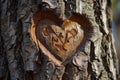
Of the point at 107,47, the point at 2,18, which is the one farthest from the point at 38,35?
the point at 107,47

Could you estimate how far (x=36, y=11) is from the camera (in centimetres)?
183

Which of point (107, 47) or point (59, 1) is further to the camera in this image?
point (107, 47)

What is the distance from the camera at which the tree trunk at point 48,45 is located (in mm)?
1818

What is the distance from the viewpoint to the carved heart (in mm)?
1827

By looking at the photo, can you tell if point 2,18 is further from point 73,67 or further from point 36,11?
point 73,67

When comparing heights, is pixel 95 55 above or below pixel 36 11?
below

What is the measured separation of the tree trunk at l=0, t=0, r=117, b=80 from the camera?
1.82m

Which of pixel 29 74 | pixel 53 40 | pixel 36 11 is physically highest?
pixel 36 11

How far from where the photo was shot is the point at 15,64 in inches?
73.3

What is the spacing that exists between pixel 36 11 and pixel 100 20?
27 centimetres

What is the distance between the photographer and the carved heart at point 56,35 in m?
1.83

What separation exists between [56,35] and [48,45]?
49 millimetres

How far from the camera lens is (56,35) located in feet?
5.99

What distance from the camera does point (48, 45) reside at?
183 centimetres
